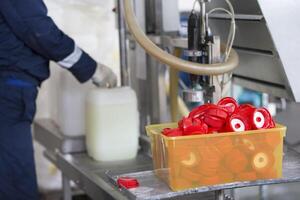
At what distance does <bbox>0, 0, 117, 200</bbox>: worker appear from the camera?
195 centimetres

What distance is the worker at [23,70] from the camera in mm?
1953

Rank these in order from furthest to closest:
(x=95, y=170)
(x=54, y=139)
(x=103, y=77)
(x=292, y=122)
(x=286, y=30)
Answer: (x=54, y=139)
(x=103, y=77)
(x=95, y=170)
(x=292, y=122)
(x=286, y=30)

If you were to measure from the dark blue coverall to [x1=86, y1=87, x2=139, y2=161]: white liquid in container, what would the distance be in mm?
133

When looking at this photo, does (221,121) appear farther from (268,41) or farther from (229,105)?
(268,41)

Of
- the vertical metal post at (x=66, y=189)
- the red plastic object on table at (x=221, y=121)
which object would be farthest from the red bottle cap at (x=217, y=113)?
the vertical metal post at (x=66, y=189)

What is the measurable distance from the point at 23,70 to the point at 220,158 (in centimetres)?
99

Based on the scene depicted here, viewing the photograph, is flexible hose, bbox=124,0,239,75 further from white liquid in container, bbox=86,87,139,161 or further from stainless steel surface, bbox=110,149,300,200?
white liquid in container, bbox=86,87,139,161

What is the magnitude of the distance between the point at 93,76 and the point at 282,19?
843 millimetres

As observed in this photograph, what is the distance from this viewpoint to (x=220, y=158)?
1269mm

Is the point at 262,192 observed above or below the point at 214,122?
below

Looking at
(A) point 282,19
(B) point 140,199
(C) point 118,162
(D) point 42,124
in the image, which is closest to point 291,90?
(A) point 282,19

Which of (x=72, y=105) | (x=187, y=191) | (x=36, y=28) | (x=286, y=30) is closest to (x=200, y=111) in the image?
(x=187, y=191)

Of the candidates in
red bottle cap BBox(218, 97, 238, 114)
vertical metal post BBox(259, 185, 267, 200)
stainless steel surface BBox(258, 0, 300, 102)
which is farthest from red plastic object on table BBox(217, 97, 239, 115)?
vertical metal post BBox(259, 185, 267, 200)

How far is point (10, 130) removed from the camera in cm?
204
